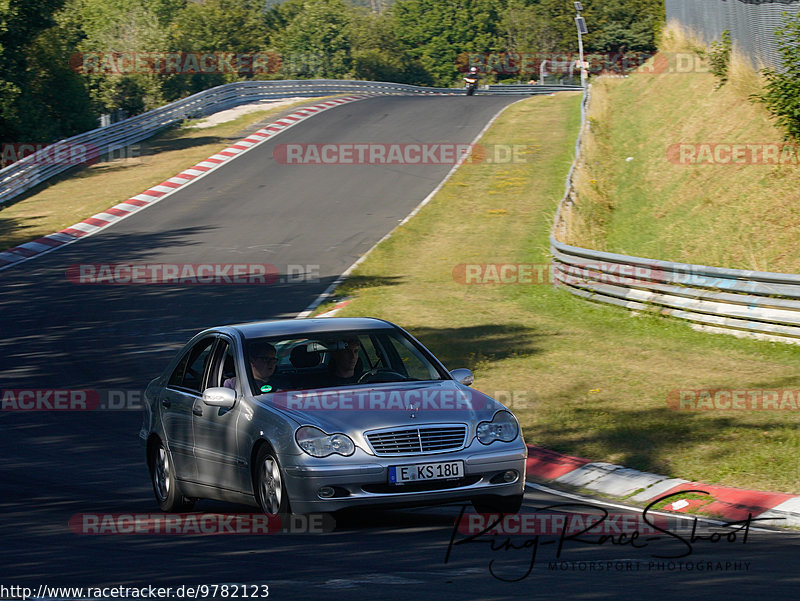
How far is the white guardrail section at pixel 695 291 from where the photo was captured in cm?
1518

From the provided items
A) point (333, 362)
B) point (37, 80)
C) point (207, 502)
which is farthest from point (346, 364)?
point (37, 80)

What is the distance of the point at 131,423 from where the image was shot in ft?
44.1

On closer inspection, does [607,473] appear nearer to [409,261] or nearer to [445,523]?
[445,523]

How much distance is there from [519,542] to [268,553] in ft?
5.40

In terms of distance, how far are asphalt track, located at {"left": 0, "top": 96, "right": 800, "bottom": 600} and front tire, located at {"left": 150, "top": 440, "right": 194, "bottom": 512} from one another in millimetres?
233

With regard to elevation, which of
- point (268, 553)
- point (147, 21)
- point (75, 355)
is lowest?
point (75, 355)

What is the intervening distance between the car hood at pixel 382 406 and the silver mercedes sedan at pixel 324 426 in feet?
0.04

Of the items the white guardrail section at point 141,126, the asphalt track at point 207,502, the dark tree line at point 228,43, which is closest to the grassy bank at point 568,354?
the asphalt track at point 207,502

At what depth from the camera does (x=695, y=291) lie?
16.8 meters

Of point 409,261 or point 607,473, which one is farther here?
point 409,261

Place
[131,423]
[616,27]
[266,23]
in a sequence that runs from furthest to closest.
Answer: [266,23]
[616,27]
[131,423]

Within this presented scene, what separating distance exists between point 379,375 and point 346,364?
0.28 m

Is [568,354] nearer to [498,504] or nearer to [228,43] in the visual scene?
[498,504]

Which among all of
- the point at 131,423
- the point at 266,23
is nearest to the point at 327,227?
the point at 131,423
